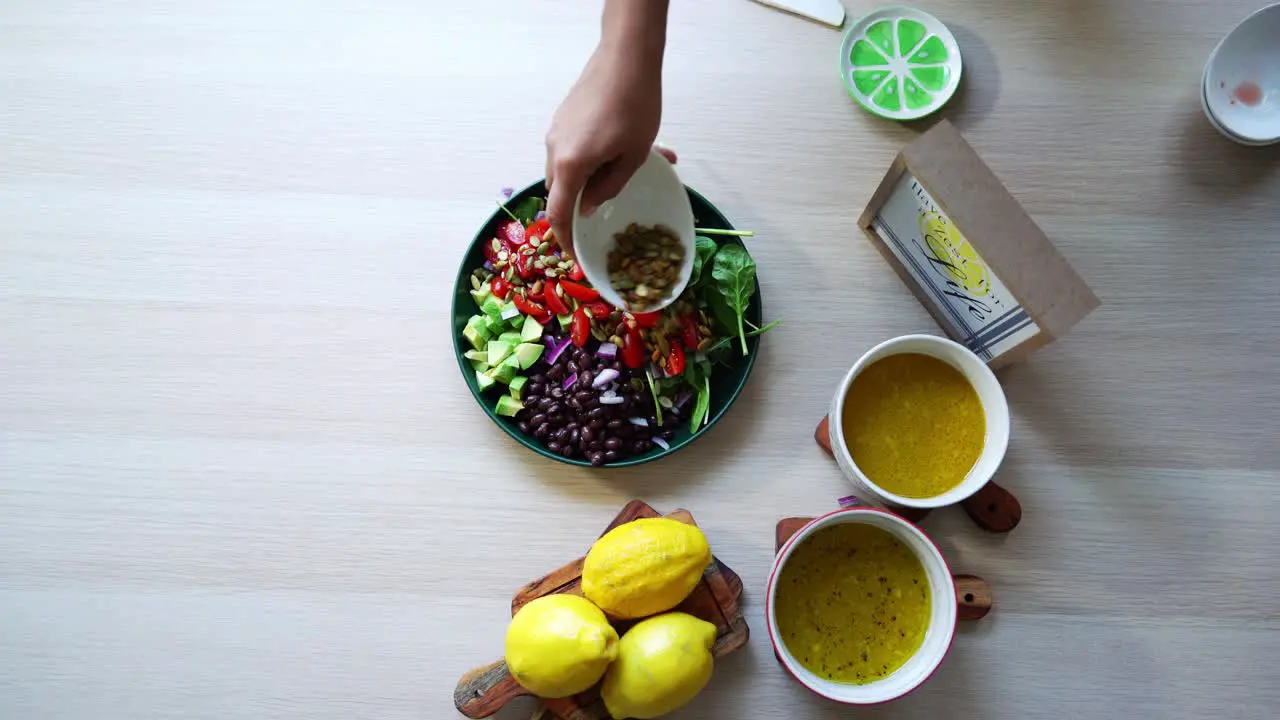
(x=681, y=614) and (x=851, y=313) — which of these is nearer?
(x=681, y=614)

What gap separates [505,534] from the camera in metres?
1.05

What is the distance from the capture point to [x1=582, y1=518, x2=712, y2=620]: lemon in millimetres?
890

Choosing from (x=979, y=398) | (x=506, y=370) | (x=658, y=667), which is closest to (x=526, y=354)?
(x=506, y=370)

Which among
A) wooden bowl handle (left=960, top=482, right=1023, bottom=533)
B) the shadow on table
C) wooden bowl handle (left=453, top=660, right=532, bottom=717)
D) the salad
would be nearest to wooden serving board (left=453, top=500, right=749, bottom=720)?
wooden bowl handle (left=453, top=660, right=532, bottom=717)

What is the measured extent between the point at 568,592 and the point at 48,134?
0.92m

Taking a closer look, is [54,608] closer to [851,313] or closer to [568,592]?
[568,592]

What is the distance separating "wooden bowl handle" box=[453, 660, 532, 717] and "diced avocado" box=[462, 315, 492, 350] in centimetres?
37

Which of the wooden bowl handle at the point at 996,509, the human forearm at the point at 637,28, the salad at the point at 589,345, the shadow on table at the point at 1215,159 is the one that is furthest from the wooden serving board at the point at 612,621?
the shadow on table at the point at 1215,159

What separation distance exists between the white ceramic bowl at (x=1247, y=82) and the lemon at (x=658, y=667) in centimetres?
95

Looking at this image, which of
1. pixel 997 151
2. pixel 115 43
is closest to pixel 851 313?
pixel 997 151

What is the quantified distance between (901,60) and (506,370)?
26.3 inches

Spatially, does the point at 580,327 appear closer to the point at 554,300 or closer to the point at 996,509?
the point at 554,300

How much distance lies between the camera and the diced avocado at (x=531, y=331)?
1019 millimetres

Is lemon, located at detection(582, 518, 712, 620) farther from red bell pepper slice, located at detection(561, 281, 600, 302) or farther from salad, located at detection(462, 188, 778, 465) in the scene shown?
red bell pepper slice, located at detection(561, 281, 600, 302)
